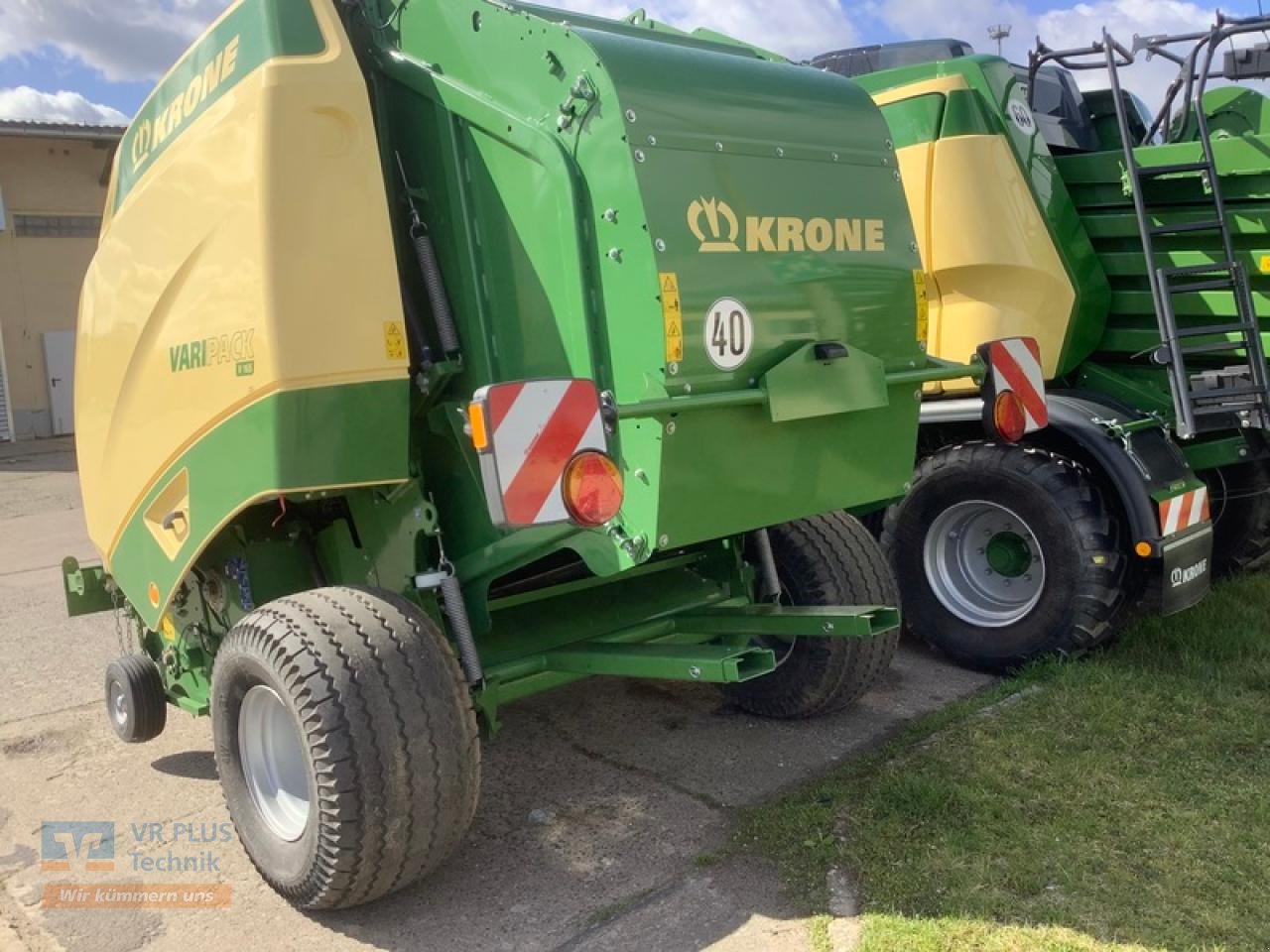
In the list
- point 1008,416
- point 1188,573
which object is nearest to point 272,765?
point 1008,416

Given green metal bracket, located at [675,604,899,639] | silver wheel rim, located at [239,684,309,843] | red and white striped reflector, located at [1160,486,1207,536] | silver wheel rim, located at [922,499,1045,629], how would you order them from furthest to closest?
silver wheel rim, located at [922,499,1045,629]
red and white striped reflector, located at [1160,486,1207,536]
green metal bracket, located at [675,604,899,639]
silver wheel rim, located at [239,684,309,843]

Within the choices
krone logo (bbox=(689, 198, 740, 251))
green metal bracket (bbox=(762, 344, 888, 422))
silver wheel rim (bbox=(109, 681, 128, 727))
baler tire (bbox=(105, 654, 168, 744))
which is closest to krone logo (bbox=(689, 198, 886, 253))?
krone logo (bbox=(689, 198, 740, 251))

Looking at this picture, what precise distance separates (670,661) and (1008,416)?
4.85 ft

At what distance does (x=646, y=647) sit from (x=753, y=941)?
836 millimetres

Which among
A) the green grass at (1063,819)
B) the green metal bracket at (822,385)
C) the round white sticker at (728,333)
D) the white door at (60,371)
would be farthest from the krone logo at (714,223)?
the white door at (60,371)

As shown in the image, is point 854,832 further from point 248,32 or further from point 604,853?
point 248,32

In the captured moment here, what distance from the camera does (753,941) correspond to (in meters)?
2.91

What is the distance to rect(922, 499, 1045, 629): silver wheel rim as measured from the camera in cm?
490

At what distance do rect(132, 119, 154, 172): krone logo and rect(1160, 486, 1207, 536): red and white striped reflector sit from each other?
12.7 feet

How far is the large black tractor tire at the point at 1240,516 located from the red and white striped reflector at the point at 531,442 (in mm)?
3976

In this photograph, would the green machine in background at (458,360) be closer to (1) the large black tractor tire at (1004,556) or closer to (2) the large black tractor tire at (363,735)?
(2) the large black tractor tire at (363,735)

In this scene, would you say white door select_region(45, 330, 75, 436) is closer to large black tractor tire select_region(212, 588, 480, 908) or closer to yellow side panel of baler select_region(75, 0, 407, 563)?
yellow side panel of baler select_region(75, 0, 407, 563)

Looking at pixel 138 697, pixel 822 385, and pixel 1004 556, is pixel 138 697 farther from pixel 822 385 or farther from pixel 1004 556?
pixel 1004 556

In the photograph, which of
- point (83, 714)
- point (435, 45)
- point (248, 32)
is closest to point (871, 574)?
point (435, 45)
